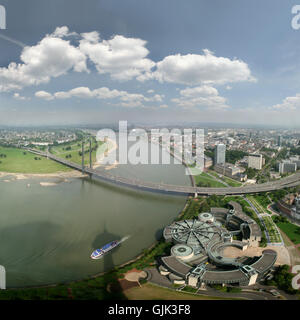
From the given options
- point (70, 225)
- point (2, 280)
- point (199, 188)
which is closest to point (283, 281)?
point (2, 280)

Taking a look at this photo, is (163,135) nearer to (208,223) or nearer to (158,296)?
(208,223)

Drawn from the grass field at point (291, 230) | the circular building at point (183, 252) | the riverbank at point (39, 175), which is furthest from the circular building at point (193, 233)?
the riverbank at point (39, 175)

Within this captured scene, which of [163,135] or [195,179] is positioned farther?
[163,135]

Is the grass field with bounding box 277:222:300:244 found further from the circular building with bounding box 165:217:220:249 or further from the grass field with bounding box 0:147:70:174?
the grass field with bounding box 0:147:70:174

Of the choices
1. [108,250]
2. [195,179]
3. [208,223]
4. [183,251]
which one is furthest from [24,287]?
[195,179]

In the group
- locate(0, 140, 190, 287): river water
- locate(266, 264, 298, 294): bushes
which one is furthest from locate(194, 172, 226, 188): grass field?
locate(266, 264, 298, 294): bushes

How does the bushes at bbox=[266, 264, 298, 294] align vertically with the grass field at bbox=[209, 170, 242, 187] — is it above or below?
→ below
